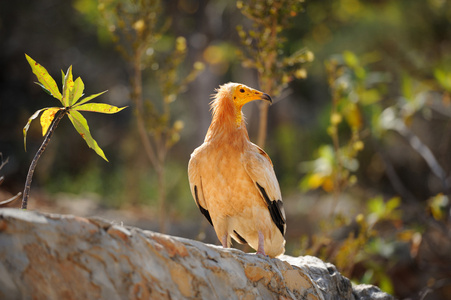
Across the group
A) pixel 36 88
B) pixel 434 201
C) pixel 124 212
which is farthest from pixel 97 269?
pixel 36 88

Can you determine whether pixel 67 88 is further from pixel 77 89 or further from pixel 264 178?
pixel 264 178

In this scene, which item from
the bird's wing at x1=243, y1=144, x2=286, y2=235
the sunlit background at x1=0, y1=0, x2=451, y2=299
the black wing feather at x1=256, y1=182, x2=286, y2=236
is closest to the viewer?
the bird's wing at x1=243, y1=144, x2=286, y2=235

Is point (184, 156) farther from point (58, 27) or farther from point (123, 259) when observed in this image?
point (123, 259)


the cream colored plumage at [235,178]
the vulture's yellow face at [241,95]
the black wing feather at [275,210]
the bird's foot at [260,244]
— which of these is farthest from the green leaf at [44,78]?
the bird's foot at [260,244]

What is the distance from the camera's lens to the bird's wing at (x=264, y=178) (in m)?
4.18

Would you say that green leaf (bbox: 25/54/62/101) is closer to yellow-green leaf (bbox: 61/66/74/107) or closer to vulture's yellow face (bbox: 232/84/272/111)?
yellow-green leaf (bbox: 61/66/74/107)

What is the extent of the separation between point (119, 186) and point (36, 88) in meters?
3.56

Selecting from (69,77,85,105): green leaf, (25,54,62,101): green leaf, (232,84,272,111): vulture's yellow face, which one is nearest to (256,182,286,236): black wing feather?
(232,84,272,111): vulture's yellow face

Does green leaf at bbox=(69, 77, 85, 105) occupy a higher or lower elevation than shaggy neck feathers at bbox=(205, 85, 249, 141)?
higher

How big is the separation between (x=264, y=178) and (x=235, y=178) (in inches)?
9.7

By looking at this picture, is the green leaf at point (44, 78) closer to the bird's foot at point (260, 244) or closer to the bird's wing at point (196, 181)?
the bird's wing at point (196, 181)

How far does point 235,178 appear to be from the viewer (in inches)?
165

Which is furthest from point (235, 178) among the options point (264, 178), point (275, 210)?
point (275, 210)

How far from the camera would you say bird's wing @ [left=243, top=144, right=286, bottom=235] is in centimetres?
418
